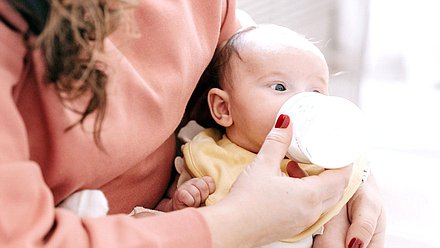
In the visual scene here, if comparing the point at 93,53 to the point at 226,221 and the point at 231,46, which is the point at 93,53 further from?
the point at 231,46

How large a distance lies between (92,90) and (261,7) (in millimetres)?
1022

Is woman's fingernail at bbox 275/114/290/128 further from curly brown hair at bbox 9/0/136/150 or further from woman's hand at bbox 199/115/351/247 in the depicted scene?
→ curly brown hair at bbox 9/0/136/150

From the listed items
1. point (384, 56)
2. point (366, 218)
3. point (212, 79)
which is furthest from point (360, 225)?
point (384, 56)

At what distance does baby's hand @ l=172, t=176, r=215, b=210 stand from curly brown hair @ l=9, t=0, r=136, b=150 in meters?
0.25

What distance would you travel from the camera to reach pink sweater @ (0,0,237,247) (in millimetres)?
625

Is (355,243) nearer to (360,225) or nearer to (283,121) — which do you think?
(360,225)

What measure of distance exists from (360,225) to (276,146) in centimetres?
21

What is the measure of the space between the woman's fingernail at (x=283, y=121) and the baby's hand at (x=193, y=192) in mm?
133

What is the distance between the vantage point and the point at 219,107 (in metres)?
1.00

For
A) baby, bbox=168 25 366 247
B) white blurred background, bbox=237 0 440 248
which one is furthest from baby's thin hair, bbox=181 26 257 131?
white blurred background, bbox=237 0 440 248

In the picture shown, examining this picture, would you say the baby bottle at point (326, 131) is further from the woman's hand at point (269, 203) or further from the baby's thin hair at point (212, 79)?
the baby's thin hair at point (212, 79)

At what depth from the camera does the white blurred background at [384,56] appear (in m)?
1.56

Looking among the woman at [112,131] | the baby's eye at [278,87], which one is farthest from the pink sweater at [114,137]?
the baby's eye at [278,87]

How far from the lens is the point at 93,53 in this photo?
653 mm
